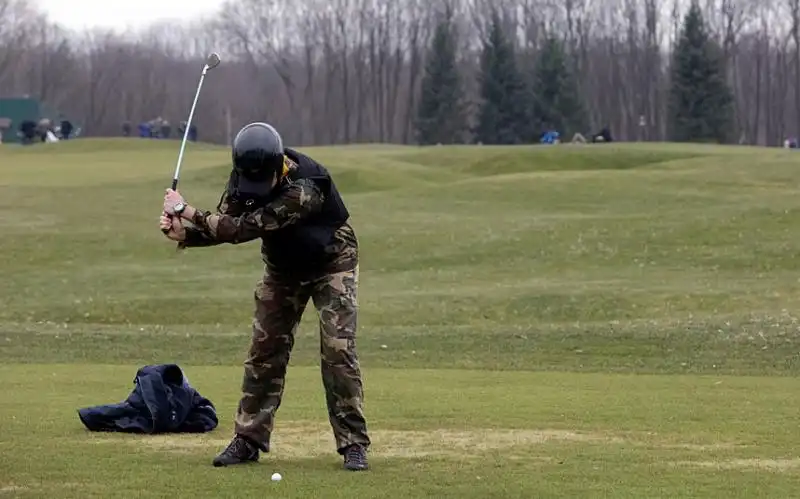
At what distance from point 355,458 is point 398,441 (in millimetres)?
1444

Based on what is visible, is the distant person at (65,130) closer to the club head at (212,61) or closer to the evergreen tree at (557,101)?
the evergreen tree at (557,101)

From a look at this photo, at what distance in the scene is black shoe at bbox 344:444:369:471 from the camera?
333 inches

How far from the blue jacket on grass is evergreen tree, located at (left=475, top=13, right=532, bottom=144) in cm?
9284

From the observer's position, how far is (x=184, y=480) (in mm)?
7984

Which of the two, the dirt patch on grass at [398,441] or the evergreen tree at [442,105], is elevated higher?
the evergreen tree at [442,105]

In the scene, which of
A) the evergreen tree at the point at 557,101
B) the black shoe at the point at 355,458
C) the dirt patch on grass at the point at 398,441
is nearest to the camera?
the black shoe at the point at 355,458

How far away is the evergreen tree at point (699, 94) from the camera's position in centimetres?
9981

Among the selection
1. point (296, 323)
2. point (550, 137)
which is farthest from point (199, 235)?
point (550, 137)

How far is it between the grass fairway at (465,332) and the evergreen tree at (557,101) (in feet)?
141

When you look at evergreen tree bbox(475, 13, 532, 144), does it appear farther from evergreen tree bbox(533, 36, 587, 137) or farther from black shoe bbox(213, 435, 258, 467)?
black shoe bbox(213, 435, 258, 467)

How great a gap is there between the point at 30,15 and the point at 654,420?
134 metres

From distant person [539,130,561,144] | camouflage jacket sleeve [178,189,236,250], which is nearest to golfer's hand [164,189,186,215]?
camouflage jacket sleeve [178,189,236,250]

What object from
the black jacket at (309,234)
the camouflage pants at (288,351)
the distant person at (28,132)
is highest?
the distant person at (28,132)

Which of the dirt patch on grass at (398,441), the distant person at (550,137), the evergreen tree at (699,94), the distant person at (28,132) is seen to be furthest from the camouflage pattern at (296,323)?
the evergreen tree at (699,94)
